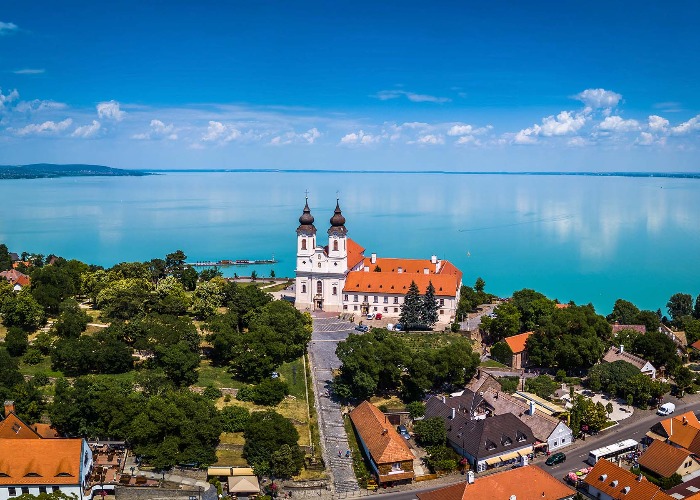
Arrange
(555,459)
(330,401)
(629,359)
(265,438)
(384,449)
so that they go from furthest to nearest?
(629,359) → (330,401) → (555,459) → (384,449) → (265,438)

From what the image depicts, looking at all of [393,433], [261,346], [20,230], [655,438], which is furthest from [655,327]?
[20,230]

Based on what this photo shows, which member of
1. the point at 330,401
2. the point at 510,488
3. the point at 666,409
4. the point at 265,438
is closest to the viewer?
the point at 510,488

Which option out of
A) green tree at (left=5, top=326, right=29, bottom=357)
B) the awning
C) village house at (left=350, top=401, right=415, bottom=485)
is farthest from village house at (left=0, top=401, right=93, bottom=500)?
the awning

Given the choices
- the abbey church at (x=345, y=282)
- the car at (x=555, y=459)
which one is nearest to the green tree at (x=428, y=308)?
the abbey church at (x=345, y=282)

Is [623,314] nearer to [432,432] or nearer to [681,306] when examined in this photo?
[681,306]

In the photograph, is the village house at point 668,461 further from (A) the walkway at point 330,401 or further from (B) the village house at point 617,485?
(A) the walkway at point 330,401

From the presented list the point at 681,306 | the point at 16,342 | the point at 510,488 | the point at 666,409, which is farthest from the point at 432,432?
the point at 681,306

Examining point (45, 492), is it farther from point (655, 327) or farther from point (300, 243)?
point (655, 327)

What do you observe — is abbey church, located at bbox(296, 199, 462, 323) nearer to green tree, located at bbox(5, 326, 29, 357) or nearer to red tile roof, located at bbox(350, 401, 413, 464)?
red tile roof, located at bbox(350, 401, 413, 464)
